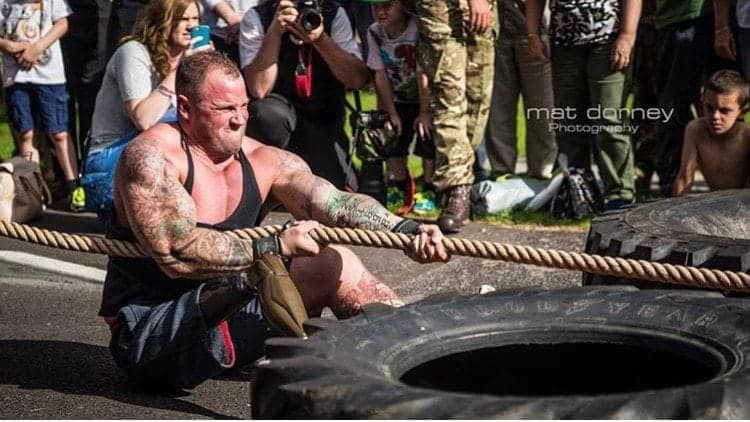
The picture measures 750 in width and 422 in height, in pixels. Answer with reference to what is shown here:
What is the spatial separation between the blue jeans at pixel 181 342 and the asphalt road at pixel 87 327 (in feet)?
0.36

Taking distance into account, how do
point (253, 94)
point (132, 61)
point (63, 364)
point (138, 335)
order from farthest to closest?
point (253, 94), point (132, 61), point (63, 364), point (138, 335)

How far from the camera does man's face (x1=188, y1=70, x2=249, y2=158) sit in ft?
16.9

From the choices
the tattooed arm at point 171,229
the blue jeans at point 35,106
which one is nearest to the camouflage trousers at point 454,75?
the blue jeans at point 35,106

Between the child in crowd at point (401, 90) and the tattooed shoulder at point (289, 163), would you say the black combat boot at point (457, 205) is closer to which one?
the child in crowd at point (401, 90)

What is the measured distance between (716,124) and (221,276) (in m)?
3.20

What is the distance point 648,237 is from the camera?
5.12m

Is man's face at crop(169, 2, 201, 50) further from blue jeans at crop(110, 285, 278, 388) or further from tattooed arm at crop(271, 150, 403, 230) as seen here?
blue jeans at crop(110, 285, 278, 388)

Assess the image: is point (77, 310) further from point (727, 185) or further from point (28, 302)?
point (727, 185)

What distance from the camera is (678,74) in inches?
316

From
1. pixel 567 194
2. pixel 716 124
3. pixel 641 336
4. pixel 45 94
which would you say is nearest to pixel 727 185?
pixel 716 124

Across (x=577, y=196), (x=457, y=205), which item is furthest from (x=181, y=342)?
(x=577, y=196)

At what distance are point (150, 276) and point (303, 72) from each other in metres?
3.00

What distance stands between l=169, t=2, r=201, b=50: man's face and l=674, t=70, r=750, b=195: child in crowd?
2.61m

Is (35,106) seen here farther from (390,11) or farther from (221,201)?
(221,201)
